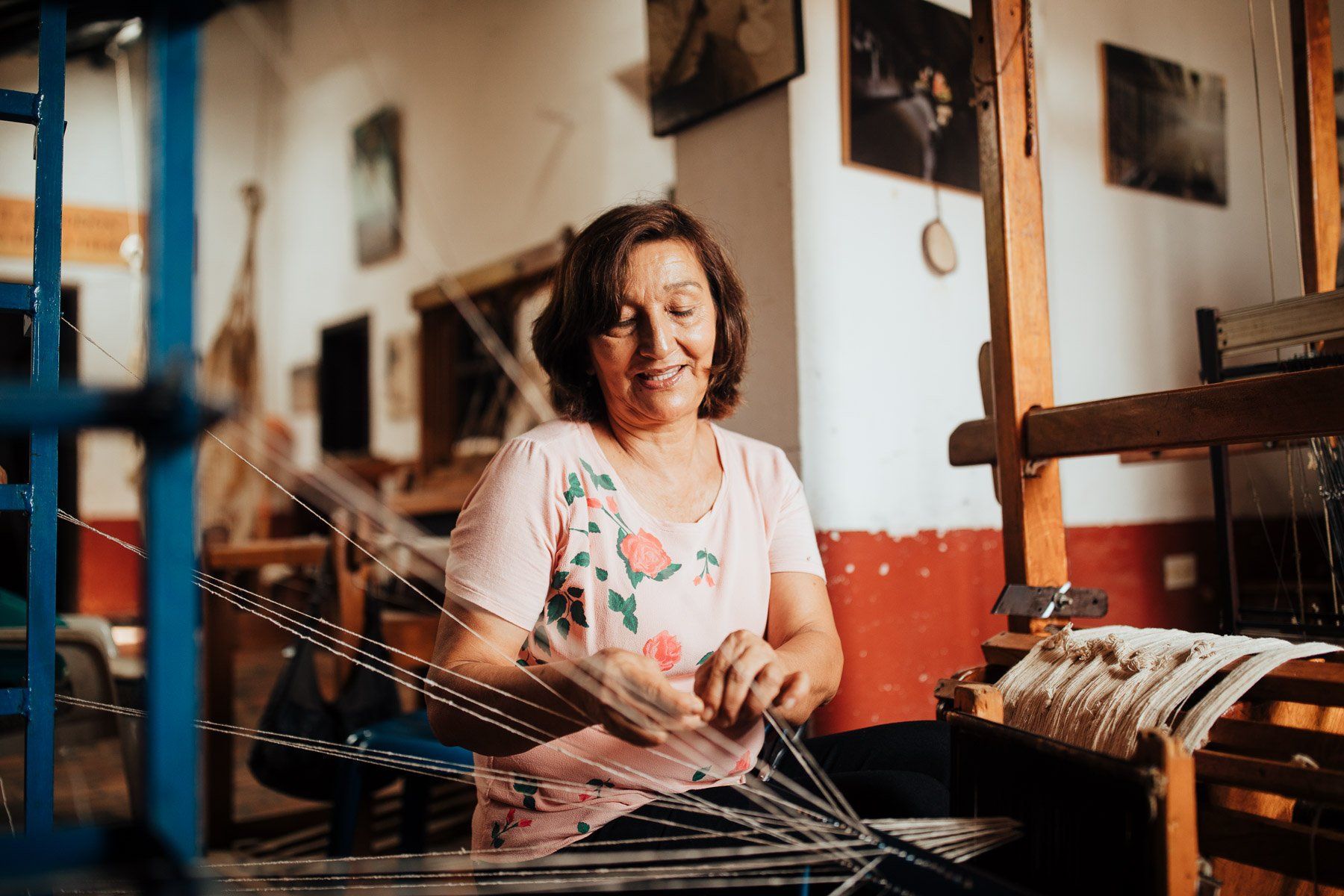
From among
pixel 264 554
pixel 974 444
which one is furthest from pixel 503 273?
pixel 974 444

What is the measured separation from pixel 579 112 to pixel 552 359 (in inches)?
125

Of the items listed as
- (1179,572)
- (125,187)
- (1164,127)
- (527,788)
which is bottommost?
(527,788)

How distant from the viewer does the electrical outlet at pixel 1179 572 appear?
2.70 metres

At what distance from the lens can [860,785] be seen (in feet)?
3.88

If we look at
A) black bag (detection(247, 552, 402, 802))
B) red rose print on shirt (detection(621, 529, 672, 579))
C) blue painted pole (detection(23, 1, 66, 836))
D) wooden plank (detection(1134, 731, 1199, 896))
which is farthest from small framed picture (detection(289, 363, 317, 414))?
wooden plank (detection(1134, 731, 1199, 896))

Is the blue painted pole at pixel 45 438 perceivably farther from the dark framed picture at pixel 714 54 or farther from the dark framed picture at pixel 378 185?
the dark framed picture at pixel 378 185

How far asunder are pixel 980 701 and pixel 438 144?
5065 millimetres

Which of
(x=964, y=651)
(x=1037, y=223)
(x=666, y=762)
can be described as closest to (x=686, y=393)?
(x=666, y=762)

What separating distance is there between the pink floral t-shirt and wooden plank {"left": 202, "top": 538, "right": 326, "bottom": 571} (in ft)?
5.26

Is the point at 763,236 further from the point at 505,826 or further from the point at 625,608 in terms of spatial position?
the point at 505,826

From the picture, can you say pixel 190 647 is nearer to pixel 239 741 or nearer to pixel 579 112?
pixel 239 741

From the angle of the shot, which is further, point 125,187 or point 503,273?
point 125,187

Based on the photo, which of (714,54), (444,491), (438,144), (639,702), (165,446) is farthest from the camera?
(438,144)

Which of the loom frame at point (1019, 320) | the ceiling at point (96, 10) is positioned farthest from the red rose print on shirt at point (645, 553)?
the ceiling at point (96, 10)
